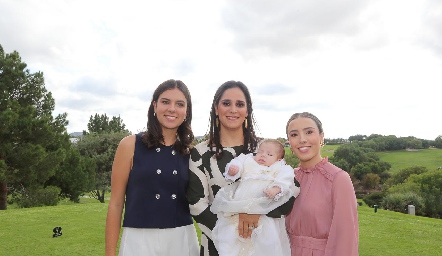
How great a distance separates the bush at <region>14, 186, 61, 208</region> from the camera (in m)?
25.2

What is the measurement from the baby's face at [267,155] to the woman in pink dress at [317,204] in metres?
0.19

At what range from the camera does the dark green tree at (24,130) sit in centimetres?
2397

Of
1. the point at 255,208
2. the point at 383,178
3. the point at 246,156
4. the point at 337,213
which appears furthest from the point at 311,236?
the point at 383,178

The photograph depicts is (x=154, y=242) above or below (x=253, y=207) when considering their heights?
below

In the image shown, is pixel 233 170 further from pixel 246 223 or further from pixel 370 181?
pixel 370 181

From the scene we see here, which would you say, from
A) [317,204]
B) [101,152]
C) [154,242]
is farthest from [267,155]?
[101,152]

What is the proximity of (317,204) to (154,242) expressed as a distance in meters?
1.45

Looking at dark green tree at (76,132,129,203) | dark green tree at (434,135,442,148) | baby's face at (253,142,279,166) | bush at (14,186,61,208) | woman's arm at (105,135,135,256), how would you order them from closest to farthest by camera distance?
1. baby's face at (253,142,279,166)
2. woman's arm at (105,135,135,256)
3. bush at (14,186,61,208)
4. dark green tree at (76,132,129,203)
5. dark green tree at (434,135,442,148)

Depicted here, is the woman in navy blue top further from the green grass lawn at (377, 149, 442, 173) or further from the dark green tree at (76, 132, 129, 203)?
the green grass lawn at (377, 149, 442, 173)

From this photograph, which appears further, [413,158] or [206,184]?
[413,158]

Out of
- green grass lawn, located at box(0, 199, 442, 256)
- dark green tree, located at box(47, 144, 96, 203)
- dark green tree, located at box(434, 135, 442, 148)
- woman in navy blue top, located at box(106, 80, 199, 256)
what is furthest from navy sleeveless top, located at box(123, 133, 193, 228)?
dark green tree, located at box(434, 135, 442, 148)

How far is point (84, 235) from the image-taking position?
1012cm

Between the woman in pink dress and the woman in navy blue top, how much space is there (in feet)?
3.23

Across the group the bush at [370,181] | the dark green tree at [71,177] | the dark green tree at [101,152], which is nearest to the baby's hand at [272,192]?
the dark green tree at [71,177]
